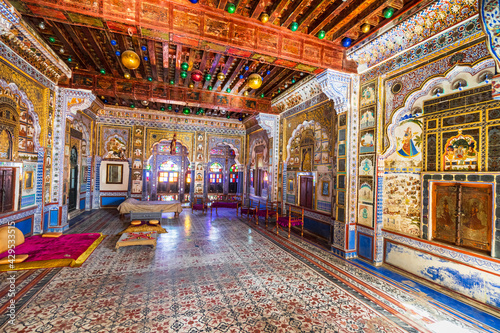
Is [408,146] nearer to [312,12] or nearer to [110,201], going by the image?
[312,12]

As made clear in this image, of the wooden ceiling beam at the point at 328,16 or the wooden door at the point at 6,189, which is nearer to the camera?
the wooden ceiling beam at the point at 328,16

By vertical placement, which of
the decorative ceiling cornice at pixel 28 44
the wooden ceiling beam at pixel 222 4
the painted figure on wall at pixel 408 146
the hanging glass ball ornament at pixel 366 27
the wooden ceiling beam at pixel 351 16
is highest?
the wooden ceiling beam at pixel 222 4

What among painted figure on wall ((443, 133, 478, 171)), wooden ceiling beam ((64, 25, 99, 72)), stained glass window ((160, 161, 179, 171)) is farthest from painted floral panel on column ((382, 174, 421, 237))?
stained glass window ((160, 161, 179, 171))

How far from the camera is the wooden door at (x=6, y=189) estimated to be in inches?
202

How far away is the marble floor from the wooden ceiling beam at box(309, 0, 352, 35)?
5.12 meters

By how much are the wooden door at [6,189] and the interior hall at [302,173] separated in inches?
1.8

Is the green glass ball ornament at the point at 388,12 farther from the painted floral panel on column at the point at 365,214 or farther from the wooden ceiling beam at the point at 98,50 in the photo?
the wooden ceiling beam at the point at 98,50

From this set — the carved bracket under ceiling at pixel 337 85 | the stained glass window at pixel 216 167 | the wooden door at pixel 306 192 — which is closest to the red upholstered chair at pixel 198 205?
the stained glass window at pixel 216 167

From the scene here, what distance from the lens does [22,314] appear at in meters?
3.17

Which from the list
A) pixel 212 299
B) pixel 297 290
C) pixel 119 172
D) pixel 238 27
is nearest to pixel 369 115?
pixel 238 27

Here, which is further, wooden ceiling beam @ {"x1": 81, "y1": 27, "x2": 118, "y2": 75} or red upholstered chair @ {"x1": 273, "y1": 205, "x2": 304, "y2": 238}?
red upholstered chair @ {"x1": 273, "y1": 205, "x2": 304, "y2": 238}

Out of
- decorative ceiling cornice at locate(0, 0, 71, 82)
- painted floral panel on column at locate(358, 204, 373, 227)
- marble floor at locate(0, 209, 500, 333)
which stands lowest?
marble floor at locate(0, 209, 500, 333)

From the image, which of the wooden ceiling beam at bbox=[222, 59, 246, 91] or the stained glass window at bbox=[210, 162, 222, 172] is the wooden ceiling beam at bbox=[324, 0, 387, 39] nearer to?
the wooden ceiling beam at bbox=[222, 59, 246, 91]

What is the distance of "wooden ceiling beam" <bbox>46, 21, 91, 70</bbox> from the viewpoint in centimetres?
482
